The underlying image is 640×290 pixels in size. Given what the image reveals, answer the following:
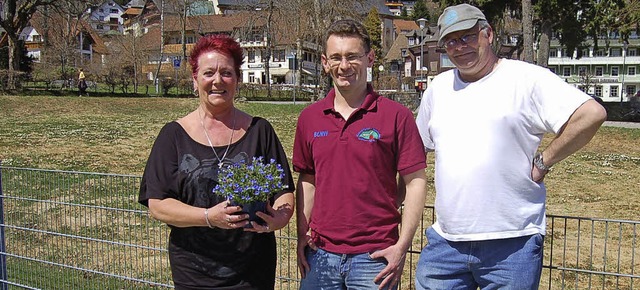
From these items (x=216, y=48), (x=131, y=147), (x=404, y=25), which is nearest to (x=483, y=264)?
(x=216, y=48)

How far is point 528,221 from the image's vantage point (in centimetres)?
287

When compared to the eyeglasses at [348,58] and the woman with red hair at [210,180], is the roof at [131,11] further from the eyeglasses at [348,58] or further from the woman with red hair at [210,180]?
the eyeglasses at [348,58]

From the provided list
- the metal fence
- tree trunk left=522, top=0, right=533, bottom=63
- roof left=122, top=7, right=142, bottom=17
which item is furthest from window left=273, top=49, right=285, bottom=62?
the metal fence

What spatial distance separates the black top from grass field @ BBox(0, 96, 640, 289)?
2752 mm

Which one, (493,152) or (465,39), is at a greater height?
(465,39)

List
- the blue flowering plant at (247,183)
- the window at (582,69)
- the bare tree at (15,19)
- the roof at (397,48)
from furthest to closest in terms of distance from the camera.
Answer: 1. the roof at (397,48)
2. the window at (582,69)
3. the bare tree at (15,19)
4. the blue flowering plant at (247,183)

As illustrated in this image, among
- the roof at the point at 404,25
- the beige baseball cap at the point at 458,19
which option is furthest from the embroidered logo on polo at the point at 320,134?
the roof at the point at 404,25

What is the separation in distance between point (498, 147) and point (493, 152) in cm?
3

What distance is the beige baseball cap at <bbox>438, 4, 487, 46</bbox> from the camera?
2.91 meters

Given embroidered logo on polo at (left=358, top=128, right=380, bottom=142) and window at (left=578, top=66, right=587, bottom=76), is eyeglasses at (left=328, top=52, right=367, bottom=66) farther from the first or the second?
window at (left=578, top=66, right=587, bottom=76)

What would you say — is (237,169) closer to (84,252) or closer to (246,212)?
(246,212)

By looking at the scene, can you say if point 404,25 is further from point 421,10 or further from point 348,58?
point 348,58

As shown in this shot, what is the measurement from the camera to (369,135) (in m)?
2.96

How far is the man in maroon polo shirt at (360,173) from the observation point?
2969mm
